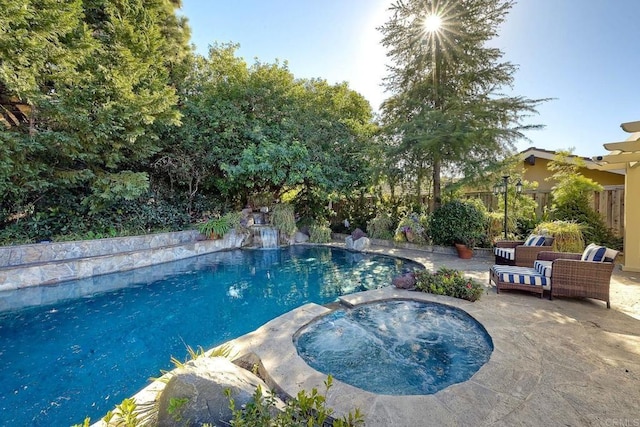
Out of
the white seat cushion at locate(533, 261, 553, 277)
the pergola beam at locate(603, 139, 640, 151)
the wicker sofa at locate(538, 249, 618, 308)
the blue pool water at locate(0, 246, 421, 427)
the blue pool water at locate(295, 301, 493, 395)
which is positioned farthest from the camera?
the pergola beam at locate(603, 139, 640, 151)

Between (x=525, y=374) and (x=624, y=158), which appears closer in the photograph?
(x=525, y=374)

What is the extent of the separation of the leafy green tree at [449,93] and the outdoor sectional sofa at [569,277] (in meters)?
4.60

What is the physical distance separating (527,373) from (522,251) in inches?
162

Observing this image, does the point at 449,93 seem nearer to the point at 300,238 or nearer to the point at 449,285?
the point at 449,285

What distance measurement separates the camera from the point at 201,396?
2.17 m

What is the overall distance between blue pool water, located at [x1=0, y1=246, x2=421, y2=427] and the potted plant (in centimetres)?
174

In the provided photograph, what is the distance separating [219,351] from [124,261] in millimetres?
7214

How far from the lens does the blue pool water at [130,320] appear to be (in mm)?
3262

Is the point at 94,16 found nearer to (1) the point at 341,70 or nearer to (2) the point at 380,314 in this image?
(1) the point at 341,70

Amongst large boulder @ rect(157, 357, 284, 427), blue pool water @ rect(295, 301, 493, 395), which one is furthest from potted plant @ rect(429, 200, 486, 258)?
large boulder @ rect(157, 357, 284, 427)

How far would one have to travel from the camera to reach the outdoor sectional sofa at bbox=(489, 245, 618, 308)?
4.57 m

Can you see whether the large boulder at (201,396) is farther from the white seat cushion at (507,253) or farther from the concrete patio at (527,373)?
the white seat cushion at (507,253)

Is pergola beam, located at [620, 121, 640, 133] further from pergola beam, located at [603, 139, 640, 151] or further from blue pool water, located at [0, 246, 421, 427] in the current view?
blue pool water, located at [0, 246, 421, 427]

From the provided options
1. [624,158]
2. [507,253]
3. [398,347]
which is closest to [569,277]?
[507,253]
